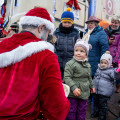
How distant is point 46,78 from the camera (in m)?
1.08

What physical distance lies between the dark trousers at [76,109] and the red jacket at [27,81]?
52.7 inches

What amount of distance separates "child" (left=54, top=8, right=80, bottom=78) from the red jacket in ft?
6.28

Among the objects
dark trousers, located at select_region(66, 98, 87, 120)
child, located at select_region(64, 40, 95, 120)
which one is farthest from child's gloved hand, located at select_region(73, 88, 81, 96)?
dark trousers, located at select_region(66, 98, 87, 120)

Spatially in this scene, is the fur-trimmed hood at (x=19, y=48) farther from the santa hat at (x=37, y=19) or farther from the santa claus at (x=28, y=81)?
the santa hat at (x=37, y=19)

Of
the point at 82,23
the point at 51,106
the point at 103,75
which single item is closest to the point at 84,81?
the point at 103,75

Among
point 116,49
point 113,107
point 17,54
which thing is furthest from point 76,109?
point 116,49

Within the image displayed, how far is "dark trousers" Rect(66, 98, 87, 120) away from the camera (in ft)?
7.98

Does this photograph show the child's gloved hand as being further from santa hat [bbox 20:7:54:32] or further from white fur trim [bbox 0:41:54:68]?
white fur trim [bbox 0:41:54:68]

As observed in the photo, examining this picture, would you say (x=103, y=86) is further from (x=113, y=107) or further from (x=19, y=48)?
(x=19, y=48)

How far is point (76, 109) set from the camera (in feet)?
8.12

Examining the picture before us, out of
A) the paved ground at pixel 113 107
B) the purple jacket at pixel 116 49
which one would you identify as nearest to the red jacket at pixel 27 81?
the paved ground at pixel 113 107

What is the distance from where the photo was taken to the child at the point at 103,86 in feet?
9.16

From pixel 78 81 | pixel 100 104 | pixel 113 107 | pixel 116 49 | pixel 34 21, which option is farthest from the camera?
pixel 116 49

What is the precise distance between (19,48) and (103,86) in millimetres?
2148
